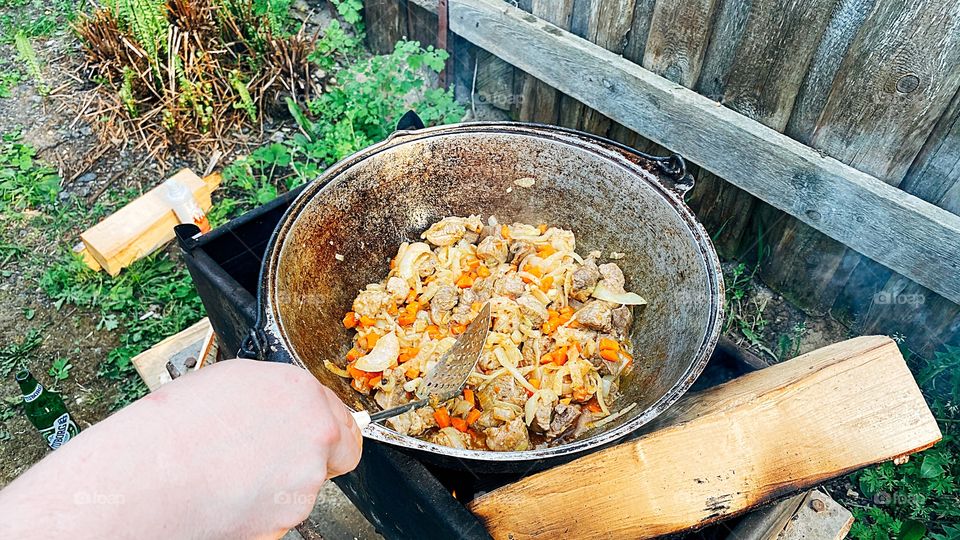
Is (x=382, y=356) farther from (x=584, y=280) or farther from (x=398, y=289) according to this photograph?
(x=584, y=280)

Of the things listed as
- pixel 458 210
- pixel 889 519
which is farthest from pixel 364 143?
pixel 889 519

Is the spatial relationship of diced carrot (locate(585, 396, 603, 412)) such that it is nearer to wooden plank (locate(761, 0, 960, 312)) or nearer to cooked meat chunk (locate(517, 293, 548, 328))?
cooked meat chunk (locate(517, 293, 548, 328))

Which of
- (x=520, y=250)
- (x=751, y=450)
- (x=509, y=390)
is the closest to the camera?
(x=751, y=450)

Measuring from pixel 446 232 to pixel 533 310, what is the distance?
563mm

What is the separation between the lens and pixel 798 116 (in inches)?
120

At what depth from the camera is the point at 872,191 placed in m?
2.87

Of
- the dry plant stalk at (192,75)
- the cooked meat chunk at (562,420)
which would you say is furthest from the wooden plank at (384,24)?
the cooked meat chunk at (562,420)

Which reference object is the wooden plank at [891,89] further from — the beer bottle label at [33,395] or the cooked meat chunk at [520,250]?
the beer bottle label at [33,395]

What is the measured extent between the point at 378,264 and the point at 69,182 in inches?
131

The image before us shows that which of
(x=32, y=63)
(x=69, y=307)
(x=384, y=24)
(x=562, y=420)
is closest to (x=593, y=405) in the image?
(x=562, y=420)

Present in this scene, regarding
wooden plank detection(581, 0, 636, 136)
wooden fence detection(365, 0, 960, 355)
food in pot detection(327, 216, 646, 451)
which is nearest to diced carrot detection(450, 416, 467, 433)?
food in pot detection(327, 216, 646, 451)

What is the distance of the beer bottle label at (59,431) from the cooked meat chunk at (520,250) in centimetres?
251

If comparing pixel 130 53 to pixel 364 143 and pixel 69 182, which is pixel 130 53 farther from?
pixel 364 143

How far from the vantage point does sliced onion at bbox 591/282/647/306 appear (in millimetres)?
2590
